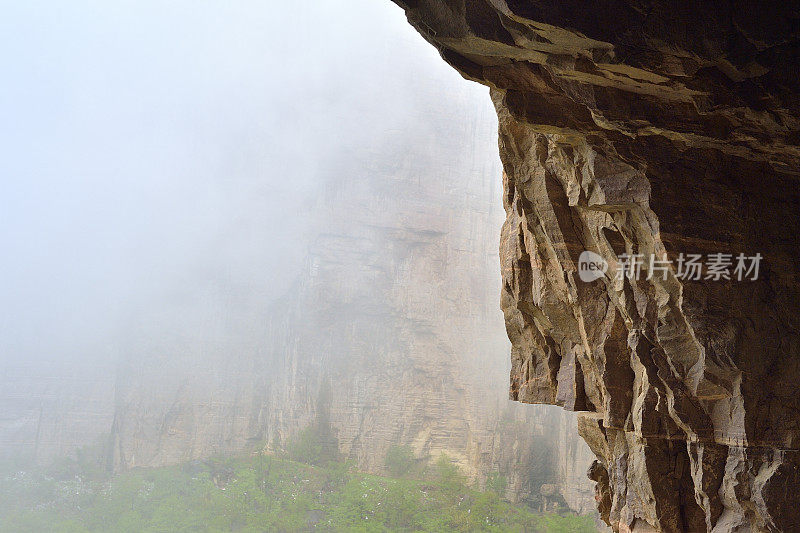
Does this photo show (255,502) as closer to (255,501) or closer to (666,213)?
(255,501)

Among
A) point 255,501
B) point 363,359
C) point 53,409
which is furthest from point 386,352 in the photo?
point 53,409

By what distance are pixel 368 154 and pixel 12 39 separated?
18656 mm

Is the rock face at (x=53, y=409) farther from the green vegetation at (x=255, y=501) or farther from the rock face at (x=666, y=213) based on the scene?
the rock face at (x=666, y=213)

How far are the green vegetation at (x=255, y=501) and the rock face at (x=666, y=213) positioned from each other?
56.8 ft

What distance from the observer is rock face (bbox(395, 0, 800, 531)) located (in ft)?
15.9

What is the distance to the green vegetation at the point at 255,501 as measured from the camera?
79.9 ft

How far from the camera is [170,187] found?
30.6 m

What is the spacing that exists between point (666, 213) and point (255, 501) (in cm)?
2219

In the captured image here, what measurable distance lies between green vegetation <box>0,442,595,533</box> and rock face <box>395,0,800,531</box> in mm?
17310

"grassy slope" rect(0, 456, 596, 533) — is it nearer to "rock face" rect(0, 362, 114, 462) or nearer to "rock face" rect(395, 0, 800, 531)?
"rock face" rect(0, 362, 114, 462)

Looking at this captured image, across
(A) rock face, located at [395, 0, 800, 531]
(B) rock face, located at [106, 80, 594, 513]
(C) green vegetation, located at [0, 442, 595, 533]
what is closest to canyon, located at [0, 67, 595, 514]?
(B) rock face, located at [106, 80, 594, 513]

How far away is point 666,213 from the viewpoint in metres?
6.79

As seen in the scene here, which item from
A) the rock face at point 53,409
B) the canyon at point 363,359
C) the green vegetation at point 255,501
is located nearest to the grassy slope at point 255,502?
the green vegetation at point 255,501

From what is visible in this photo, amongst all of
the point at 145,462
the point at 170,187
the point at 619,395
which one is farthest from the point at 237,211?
the point at 619,395
